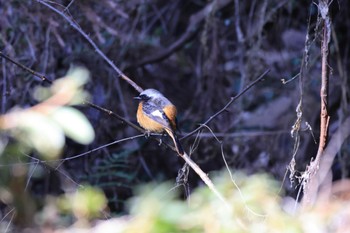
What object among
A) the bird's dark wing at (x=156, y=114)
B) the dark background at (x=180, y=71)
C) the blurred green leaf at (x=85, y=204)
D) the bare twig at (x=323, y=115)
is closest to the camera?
the blurred green leaf at (x=85, y=204)

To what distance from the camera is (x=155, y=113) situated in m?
5.60

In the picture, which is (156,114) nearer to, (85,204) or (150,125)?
(150,125)

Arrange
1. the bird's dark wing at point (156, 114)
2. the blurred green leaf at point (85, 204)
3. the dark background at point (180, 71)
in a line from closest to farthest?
the blurred green leaf at point (85, 204), the bird's dark wing at point (156, 114), the dark background at point (180, 71)

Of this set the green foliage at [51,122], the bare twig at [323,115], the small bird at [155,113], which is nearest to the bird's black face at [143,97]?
the small bird at [155,113]

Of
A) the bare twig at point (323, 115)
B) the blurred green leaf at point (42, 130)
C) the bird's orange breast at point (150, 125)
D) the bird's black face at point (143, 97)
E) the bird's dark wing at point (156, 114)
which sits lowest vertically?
the bird's orange breast at point (150, 125)

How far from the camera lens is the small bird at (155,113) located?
5516 mm

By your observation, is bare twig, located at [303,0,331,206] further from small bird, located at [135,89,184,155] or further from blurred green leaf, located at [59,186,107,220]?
small bird, located at [135,89,184,155]

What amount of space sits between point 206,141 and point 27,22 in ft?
8.17

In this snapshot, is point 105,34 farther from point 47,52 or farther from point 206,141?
point 206,141

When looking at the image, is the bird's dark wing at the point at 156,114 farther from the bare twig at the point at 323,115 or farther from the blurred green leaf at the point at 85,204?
the blurred green leaf at the point at 85,204

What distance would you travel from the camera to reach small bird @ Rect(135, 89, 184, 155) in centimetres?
552

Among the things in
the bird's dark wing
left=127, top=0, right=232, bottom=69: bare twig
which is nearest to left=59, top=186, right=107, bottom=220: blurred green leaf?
the bird's dark wing

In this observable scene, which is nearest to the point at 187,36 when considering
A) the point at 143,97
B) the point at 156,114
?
the point at 143,97

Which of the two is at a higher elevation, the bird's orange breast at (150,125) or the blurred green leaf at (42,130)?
the blurred green leaf at (42,130)
